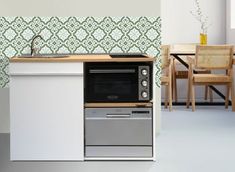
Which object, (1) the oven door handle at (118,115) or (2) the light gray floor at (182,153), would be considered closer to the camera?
(2) the light gray floor at (182,153)

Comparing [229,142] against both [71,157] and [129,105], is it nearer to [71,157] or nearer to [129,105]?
[129,105]

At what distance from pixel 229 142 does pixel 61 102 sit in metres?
1.88

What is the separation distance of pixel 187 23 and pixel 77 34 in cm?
392

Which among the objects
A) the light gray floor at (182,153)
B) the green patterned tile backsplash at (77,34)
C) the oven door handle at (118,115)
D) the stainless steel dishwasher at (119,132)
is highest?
the green patterned tile backsplash at (77,34)

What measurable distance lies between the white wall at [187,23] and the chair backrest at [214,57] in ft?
4.39

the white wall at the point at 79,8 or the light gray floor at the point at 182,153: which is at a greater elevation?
the white wall at the point at 79,8

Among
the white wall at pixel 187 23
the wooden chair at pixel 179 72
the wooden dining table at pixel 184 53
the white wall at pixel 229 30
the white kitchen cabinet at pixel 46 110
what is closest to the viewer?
the white kitchen cabinet at pixel 46 110

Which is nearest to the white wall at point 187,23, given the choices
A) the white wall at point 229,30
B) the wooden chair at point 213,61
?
the white wall at point 229,30

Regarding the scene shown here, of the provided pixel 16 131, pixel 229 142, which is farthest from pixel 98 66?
pixel 229 142

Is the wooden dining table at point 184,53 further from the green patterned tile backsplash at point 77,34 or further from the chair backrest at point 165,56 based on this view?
the green patterned tile backsplash at point 77,34

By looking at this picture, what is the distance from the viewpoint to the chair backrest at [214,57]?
23.5 ft

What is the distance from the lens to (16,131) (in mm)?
4211

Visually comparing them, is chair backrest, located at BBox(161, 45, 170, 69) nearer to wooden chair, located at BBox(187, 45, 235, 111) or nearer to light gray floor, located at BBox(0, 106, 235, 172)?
wooden chair, located at BBox(187, 45, 235, 111)

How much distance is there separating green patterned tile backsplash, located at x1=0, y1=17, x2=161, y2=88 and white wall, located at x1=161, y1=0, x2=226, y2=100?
355 cm
